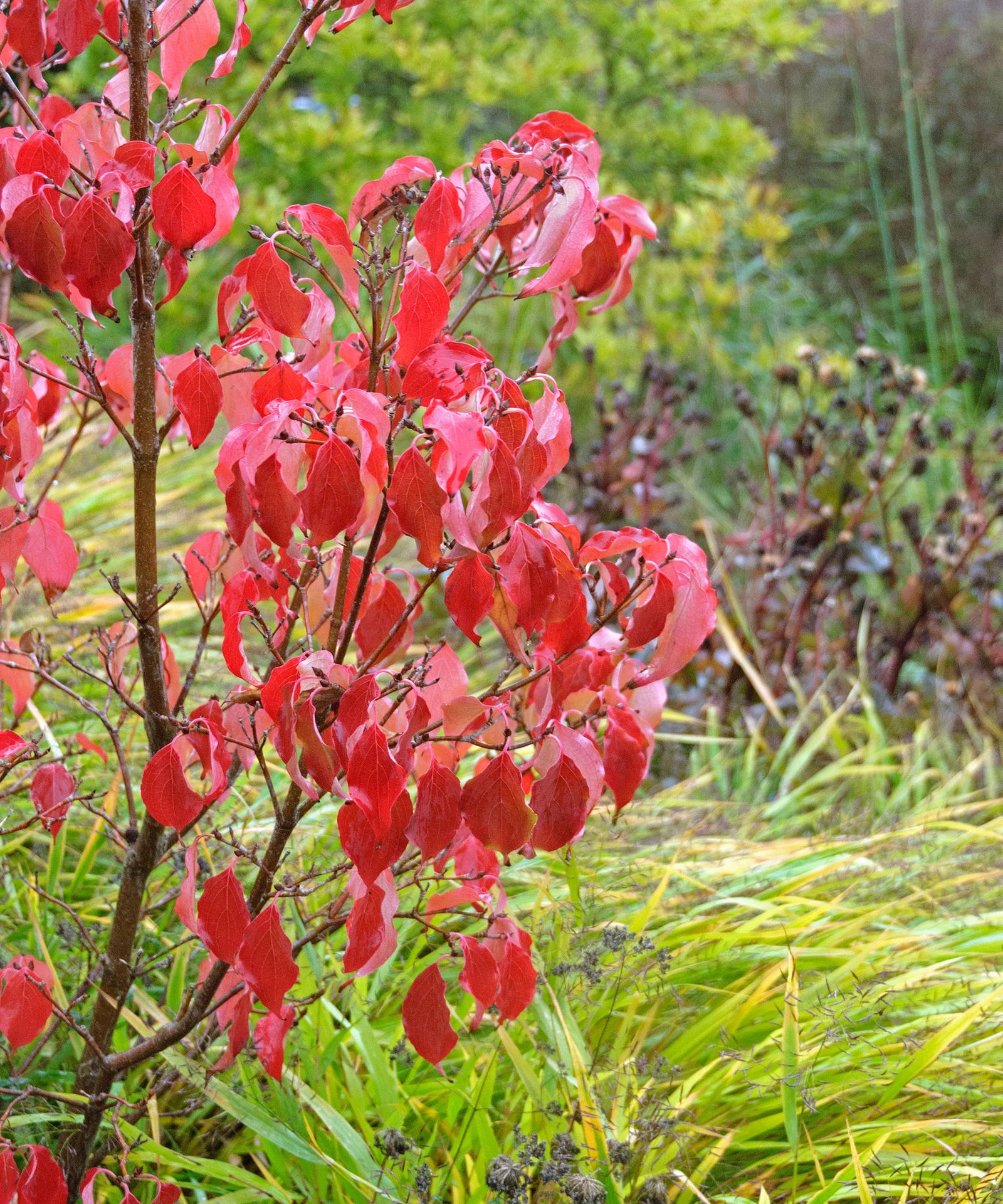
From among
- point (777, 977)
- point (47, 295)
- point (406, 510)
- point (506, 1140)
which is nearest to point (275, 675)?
point (406, 510)

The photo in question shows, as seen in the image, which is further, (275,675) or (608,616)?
(608,616)

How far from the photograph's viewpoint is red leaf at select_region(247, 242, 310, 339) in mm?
1020

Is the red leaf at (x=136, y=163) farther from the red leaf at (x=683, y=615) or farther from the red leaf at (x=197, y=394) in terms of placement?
the red leaf at (x=683, y=615)

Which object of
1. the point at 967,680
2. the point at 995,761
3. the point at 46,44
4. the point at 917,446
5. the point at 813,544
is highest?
the point at 46,44

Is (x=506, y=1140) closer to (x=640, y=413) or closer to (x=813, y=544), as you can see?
(x=813, y=544)

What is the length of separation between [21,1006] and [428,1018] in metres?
0.42

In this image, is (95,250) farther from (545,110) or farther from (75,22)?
(545,110)

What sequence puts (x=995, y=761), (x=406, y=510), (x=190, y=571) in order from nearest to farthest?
(x=406, y=510) → (x=190, y=571) → (x=995, y=761)

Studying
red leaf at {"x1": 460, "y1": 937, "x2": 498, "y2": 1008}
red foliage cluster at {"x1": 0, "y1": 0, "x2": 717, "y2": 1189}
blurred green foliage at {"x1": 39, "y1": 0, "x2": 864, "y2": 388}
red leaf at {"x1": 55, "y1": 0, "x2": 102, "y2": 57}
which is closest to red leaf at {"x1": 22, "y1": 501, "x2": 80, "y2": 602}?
red foliage cluster at {"x1": 0, "y1": 0, "x2": 717, "y2": 1189}

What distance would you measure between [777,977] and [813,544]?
1750 mm

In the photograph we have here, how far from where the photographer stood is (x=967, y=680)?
3.15 m

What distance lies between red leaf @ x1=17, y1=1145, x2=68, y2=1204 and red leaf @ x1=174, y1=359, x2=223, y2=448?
69cm

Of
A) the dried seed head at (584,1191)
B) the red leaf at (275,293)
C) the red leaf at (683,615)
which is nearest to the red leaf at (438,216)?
the red leaf at (275,293)

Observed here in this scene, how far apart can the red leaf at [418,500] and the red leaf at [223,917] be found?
37 centimetres
